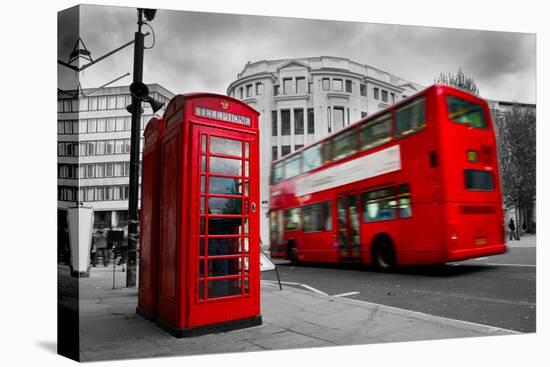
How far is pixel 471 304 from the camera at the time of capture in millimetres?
4949

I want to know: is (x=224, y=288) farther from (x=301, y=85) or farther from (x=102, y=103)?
(x=301, y=85)

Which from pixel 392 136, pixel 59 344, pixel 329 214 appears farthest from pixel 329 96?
pixel 59 344

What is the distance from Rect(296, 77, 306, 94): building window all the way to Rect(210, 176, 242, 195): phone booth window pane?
1406 millimetres

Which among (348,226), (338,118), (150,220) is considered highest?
(338,118)

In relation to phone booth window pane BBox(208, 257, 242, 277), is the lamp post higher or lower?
higher

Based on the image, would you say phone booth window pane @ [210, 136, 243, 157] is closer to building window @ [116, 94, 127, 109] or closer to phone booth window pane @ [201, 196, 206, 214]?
phone booth window pane @ [201, 196, 206, 214]

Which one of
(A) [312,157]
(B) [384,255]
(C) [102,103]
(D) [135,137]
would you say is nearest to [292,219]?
(A) [312,157]

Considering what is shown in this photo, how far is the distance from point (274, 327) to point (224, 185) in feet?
4.87

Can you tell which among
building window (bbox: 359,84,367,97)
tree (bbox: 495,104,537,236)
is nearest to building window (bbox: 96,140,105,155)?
building window (bbox: 359,84,367,97)

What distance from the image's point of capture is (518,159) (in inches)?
223

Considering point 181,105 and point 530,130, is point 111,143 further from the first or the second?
point 530,130

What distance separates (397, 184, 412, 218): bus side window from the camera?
5535 millimetres

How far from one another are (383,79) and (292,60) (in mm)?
1104

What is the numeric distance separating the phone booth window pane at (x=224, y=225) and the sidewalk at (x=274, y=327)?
0.94 m
